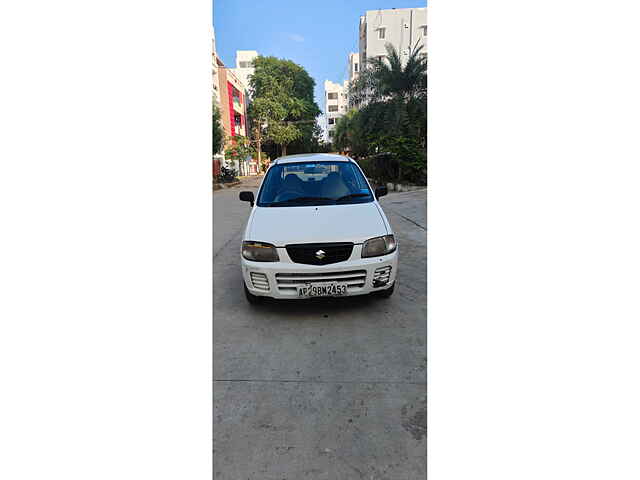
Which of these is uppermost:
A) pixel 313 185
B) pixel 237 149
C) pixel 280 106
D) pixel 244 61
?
pixel 280 106

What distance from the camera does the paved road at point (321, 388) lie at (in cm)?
145

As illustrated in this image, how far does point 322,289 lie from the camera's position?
2.69 metres

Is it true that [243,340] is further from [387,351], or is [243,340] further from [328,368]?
[387,351]

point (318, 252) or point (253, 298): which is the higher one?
point (318, 252)

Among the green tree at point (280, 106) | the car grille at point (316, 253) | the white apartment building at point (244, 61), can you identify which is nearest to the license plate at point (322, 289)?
the car grille at point (316, 253)

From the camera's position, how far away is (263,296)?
2.88 metres

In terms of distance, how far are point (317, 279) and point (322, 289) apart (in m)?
0.08

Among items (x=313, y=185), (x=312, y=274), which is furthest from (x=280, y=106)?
(x=312, y=274)

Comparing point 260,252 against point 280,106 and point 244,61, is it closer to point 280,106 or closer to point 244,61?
point 244,61

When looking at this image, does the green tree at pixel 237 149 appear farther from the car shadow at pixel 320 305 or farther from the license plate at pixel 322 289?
the license plate at pixel 322 289

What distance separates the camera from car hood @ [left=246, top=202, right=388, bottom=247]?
2730 mm

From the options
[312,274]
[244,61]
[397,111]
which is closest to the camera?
[312,274]

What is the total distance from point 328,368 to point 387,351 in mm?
406
